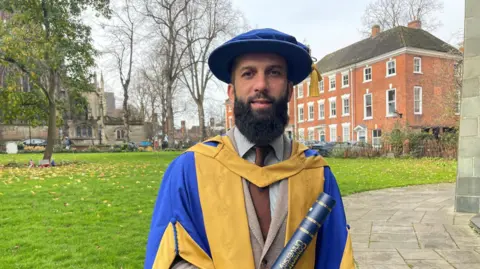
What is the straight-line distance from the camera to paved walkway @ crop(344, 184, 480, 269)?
386cm

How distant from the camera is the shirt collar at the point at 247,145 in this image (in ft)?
5.08

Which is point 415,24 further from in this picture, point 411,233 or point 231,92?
point 231,92

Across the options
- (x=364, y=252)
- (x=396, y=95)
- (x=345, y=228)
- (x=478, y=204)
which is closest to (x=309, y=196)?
(x=345, y=228)

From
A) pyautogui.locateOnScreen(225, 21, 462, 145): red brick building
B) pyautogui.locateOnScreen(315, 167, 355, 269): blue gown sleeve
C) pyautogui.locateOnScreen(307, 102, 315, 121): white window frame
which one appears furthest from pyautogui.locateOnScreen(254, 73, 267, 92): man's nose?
pyautogui.locateOnScreen(307, 102, 315, 121): white window frame

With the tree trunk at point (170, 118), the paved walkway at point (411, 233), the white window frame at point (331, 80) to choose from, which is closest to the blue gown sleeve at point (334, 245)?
the paved walkway at point (411, 233)

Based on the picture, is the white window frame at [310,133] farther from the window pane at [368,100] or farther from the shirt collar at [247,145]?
the shirt collar at [247,145]

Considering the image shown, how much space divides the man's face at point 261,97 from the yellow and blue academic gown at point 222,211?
0.43ft

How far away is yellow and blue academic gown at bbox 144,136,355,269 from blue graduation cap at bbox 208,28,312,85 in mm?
391

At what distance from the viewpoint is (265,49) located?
5.05 feet

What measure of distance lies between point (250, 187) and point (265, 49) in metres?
0.62

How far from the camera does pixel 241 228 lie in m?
1.36

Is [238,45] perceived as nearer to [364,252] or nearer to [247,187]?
[247,187]

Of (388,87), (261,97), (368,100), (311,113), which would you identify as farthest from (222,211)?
(311,113)

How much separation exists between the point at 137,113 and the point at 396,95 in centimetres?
4750
